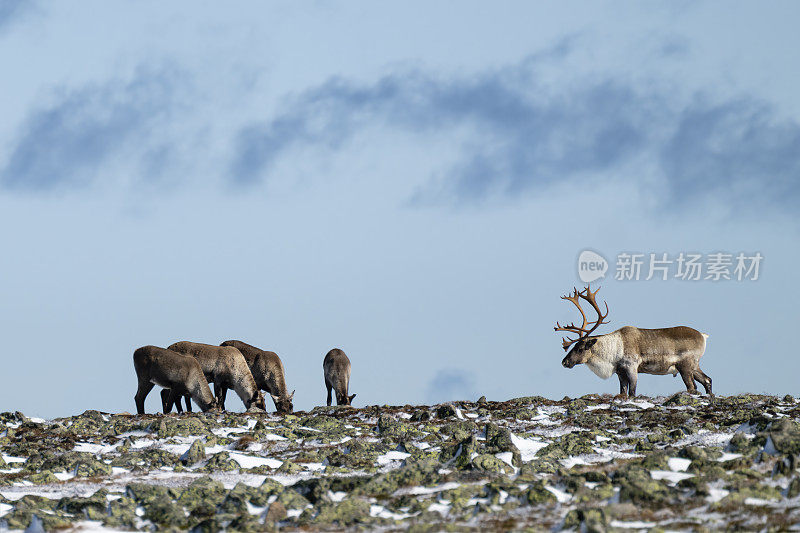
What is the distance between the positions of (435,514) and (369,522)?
71cm

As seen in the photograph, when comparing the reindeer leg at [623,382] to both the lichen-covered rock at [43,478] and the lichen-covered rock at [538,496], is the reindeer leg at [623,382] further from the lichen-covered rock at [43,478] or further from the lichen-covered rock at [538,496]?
the lichen-covered rock at [43,478]

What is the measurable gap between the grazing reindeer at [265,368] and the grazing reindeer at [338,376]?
1.91m

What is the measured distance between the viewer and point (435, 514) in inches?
368

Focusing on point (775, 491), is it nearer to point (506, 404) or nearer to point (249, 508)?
point (249, 508)

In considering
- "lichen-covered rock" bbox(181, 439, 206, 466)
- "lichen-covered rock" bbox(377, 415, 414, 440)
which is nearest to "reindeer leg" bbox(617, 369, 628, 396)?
"lichen-covered rock" bbox(377, 415, 414, 440)

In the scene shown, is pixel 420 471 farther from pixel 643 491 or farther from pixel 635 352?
pixel 635 352

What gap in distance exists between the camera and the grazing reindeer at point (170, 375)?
23547mm

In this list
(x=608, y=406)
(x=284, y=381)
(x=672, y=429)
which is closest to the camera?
(x=672, y=429)

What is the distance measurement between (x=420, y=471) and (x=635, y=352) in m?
15.2

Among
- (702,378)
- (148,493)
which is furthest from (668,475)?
(702,378)

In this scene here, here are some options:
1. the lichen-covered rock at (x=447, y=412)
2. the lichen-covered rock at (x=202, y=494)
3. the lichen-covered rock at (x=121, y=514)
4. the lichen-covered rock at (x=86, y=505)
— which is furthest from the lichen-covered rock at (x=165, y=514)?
the lichen-covered rock at (x=447, y=412)

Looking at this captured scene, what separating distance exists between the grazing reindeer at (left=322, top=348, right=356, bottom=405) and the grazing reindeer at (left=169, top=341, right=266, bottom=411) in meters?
3.61

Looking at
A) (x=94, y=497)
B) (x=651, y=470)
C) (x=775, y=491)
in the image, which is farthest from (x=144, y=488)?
(x=775, y=491)

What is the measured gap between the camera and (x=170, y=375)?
2373cm
